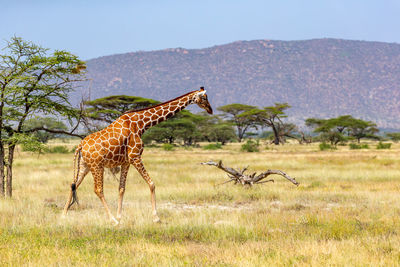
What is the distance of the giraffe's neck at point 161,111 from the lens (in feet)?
29.0

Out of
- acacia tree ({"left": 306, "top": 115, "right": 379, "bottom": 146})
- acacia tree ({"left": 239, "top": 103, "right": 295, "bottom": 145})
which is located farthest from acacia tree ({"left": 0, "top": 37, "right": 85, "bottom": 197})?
acacia tree ({"left": 239, "top": 103, "right": 295, "bottom": 145})

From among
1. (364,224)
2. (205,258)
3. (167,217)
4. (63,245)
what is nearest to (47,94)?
(167,217)

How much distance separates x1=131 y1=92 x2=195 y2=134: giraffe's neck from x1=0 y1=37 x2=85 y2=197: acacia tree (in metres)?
3.74

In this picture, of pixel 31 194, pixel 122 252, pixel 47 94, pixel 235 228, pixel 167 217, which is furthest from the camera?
pixel 31 194

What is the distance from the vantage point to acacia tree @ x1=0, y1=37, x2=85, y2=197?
11250 mm

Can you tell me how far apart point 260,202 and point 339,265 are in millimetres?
6013

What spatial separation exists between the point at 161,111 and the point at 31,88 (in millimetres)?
4495

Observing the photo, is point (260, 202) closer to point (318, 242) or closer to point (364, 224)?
point (364, 224)

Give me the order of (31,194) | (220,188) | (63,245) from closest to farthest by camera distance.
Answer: (63,245) < (31,194) < (220,188)

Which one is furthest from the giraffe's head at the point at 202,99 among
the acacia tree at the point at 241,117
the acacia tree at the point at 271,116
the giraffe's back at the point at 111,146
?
the acacia tree at the point at 241,117

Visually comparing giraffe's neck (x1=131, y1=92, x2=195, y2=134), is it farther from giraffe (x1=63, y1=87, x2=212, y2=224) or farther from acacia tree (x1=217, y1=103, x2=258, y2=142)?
acacia tree (x1=217, y1=103, x2=258, y2=142)

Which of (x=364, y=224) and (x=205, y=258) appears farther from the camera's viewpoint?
(x=364, y=224)

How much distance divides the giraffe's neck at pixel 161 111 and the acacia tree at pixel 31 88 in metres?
3.74

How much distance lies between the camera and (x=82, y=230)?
8094mm
